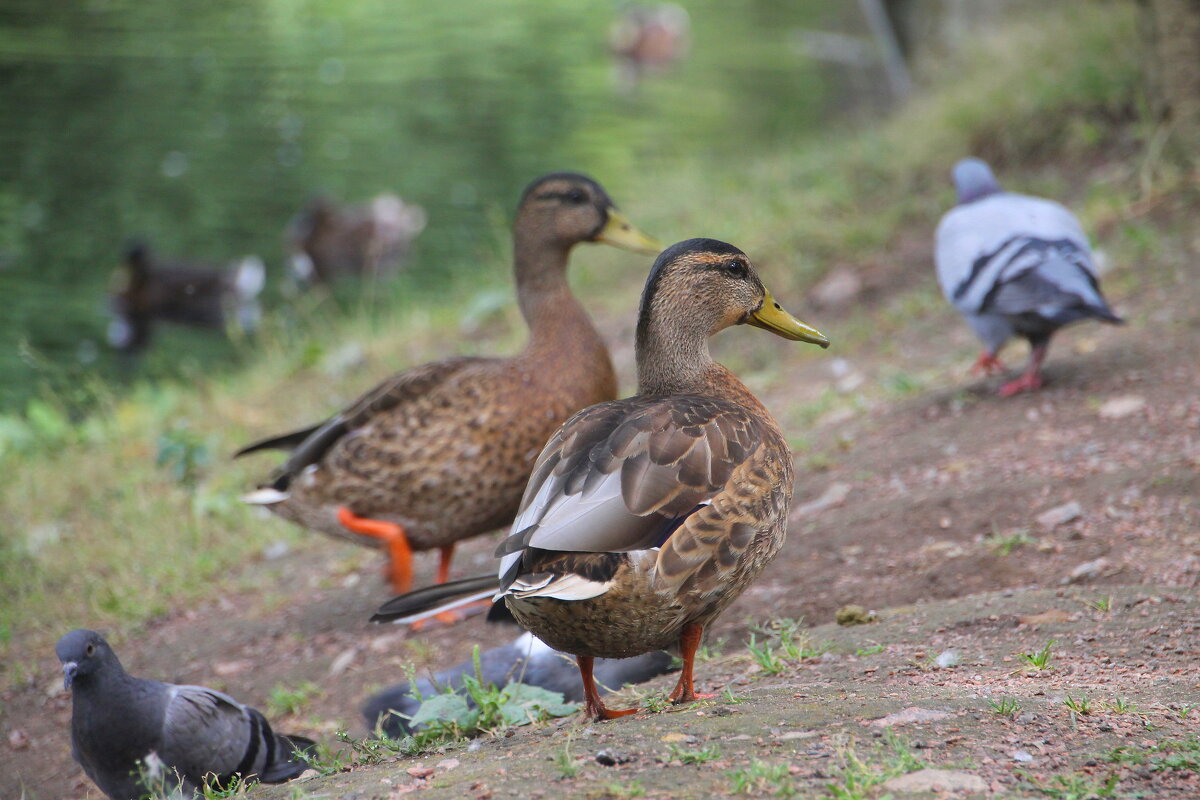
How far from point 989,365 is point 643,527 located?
3453 millimetres

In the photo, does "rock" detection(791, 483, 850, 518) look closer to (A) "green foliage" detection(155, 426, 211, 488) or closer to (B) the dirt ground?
(B) the dirt ground

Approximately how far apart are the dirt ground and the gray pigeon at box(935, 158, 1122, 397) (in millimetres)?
320

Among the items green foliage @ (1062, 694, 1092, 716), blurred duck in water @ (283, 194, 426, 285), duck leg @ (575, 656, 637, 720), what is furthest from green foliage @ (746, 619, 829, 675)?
blurred duck in water @ (283, 194, 426, 285)

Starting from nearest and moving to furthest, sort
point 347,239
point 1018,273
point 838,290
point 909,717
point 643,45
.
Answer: point 909,717 < point 1018,273 < point 838,290 < point 347,239 < point 643,45

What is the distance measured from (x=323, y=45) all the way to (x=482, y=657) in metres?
16.7

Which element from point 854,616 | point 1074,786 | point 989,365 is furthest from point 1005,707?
point 989,365

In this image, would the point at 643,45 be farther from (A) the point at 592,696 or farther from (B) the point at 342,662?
(A) the point at 592,696

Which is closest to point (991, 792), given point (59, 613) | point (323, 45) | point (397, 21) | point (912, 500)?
point (912, 500)

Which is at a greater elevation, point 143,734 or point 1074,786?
point 1074,786

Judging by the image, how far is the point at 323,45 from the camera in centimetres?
1912

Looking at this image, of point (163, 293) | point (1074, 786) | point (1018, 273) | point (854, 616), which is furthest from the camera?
point (163, 293)

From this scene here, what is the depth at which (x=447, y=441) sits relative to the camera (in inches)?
188

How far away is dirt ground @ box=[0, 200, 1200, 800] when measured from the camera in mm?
2627

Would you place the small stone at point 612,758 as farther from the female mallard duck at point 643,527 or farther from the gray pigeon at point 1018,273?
the gray pigeon at point 1018,273
